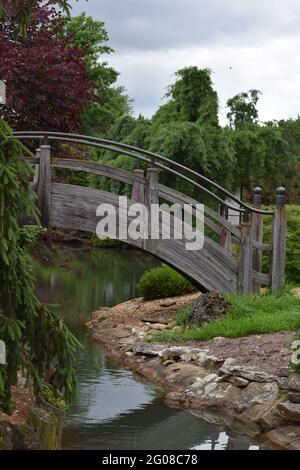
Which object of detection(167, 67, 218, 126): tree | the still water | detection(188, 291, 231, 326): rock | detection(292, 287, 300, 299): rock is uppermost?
detection(167, 67, 218, 126): tree

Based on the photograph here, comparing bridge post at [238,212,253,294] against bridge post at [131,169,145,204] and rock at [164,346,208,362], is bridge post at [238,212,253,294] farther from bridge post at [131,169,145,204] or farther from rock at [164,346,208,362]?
rock at [164,346,208,362]

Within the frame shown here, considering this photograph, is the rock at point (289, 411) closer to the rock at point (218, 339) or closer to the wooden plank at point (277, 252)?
the rock at point (218, 339)

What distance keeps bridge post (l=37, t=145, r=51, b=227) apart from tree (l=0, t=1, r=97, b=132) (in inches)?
86.0

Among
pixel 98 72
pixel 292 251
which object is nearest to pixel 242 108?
pixel 98 72

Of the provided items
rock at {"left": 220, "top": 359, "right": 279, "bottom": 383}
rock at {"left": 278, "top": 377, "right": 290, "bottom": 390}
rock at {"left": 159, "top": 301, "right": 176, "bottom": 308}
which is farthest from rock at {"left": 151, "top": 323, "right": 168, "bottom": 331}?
rock at {"left": 278, "top": 377, "right": 290, "bottom": 390}

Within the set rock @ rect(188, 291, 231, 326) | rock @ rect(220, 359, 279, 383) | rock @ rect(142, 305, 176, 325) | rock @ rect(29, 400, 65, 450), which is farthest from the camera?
rock @ rect(142, 305, 176, 325)

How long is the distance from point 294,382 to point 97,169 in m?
5.19

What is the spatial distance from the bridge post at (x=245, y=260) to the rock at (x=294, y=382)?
492cm

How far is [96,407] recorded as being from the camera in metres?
9.46

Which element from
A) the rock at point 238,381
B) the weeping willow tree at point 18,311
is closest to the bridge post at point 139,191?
the rock at point 238,381

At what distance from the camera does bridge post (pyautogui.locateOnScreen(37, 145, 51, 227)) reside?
12398mm

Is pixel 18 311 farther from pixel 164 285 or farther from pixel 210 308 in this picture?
pixel 164 285

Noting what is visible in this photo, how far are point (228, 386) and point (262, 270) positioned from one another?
5.89 m
